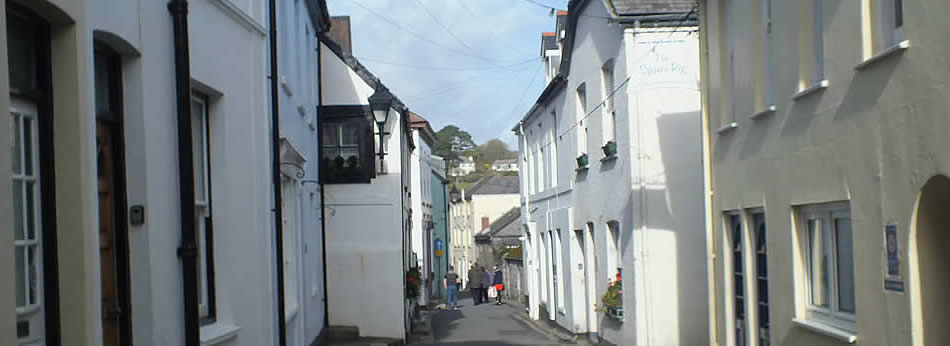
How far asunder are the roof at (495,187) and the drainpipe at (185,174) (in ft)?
225

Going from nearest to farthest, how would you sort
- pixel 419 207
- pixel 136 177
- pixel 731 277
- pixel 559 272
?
pixel 136 177
pixel 731 277
pixel 559 272
pixel 419 207

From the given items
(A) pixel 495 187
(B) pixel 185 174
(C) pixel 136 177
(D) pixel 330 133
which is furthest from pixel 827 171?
(A) pixel 495 187

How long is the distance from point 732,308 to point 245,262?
572cm

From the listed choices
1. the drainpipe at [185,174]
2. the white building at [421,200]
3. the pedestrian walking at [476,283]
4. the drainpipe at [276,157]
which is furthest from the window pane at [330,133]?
the pedestrian walking at [476,283]

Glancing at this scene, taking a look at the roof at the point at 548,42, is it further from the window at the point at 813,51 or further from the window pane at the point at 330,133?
the window at the point at 813,51

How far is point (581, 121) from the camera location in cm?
2055

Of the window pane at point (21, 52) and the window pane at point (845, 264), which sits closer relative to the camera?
the window pane at point (21, 52)

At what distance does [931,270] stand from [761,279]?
150 inches

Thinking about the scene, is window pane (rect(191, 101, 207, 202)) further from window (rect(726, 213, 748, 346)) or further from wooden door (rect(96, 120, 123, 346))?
window (rect(726, 213, 748, 346))

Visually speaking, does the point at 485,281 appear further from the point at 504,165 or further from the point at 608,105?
the point at 504,165

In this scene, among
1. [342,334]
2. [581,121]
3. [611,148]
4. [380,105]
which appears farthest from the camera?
[581,121]

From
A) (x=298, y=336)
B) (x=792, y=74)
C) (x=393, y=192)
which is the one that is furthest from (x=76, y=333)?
(x=393, y=192)

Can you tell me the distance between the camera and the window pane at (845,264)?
27.4 ft

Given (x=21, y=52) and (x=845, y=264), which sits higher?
(x=21, y=52)
